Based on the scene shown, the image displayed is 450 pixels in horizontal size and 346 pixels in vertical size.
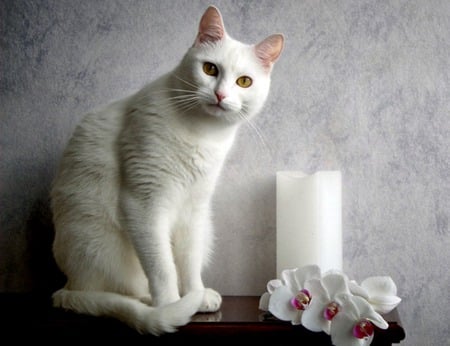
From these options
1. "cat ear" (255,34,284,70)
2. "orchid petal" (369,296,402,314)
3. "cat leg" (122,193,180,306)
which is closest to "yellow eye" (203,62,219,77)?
"cat ear" (255,34,284,70)

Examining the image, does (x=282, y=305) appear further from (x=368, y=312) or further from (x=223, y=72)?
(x=223, y=72)

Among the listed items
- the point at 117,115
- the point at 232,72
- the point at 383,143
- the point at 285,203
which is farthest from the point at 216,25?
the point at 383,143

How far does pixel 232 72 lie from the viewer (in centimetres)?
103

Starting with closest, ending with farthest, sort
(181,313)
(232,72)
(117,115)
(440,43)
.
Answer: (181,313)
(232,72)
(117,115)
(440,43)

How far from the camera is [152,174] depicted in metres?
1.02

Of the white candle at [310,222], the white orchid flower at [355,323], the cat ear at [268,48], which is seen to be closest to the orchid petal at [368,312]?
the white orchid flower at [355,323]

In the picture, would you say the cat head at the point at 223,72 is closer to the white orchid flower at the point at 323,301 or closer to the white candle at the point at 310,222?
the white candle at the point at 310,222

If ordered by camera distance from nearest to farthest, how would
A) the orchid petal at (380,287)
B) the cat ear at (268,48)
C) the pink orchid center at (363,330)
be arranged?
the pink orchid center at (363,330)
the orchid petal at (380,287)
the cat ear at (268,48)

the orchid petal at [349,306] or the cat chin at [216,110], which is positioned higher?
the cat chin at [216,110]

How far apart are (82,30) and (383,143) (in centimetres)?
88

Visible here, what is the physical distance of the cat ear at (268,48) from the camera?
1087 mm

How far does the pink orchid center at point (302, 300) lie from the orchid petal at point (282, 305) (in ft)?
0.04

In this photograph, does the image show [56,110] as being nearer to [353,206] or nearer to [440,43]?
[353,206]

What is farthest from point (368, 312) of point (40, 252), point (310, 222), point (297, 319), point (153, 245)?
point (40, 252)
